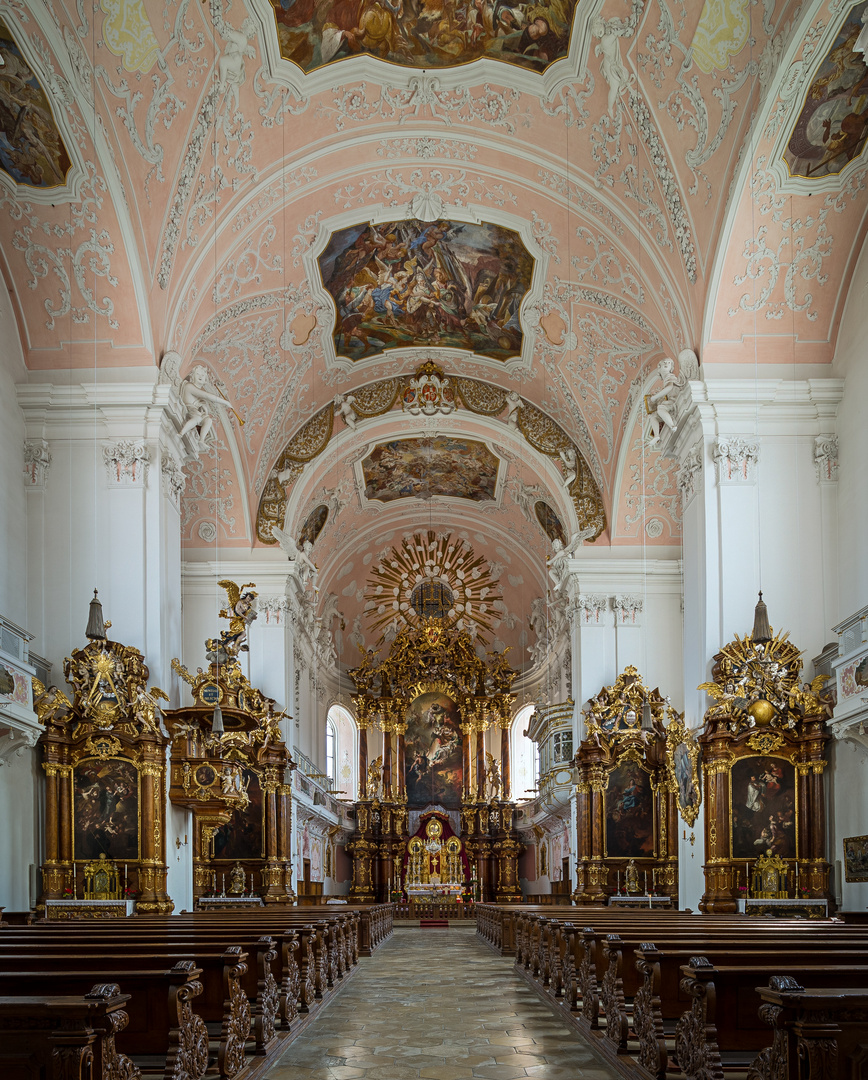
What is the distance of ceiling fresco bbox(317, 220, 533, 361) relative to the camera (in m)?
20.6

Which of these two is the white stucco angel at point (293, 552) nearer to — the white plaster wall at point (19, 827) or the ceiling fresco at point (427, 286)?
the ceiling fresco at point (427, 286)

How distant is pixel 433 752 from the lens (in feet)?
127

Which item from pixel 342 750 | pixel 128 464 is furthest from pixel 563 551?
pixel 342 750

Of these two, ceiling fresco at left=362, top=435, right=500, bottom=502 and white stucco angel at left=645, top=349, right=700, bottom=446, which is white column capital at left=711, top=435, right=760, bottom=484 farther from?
ceiling fresco at left=362, top=435, right=500, bottom=502

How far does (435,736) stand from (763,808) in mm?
24859

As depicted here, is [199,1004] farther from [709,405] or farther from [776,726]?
[709,405]

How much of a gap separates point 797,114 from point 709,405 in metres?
3.94

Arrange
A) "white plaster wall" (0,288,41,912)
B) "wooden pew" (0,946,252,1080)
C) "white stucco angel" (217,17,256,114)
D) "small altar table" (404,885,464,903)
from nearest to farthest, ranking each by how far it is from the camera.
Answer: "wooden pew" (0,946,252,1080) → "white plaster wall" (0,288,41,912) → "white stucco angel" (217,17,256,114) → "small altar table" (404,885,464,903)

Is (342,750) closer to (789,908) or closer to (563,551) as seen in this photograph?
(563,551)

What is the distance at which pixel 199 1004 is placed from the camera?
6914 mm

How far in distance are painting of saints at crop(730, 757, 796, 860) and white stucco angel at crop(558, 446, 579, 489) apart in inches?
425

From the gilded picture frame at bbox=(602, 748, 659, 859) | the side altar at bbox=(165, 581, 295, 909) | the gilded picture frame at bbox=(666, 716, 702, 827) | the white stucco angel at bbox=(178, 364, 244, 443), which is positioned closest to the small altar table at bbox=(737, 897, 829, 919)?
the gilded picture frame at bbox=(666, 716, 702, 827)

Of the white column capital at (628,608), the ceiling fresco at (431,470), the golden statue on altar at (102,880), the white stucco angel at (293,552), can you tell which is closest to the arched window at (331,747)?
the ceiling fresco at (431,470)

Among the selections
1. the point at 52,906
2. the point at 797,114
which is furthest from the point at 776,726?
the point at 52,906
